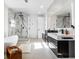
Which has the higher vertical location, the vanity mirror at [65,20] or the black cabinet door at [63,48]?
the vanity mirror at [65,20]

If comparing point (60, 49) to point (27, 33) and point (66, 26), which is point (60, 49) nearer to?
point (66, 26)

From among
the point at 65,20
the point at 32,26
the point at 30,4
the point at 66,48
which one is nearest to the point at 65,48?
the point at 66,48

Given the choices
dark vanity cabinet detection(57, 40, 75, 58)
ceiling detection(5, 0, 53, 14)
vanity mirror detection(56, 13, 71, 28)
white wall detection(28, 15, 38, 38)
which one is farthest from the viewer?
white wall detection(28, 15, 38, 38)

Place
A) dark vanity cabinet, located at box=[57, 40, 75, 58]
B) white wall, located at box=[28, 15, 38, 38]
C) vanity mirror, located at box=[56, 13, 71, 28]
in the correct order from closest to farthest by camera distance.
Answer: dark vanity cabinet, located at box=[57, 40, 75, 58] < vanity mirror, located at box=[56, 13, 71, 28] < white wall, located at box=[28, 15, 38, 38]

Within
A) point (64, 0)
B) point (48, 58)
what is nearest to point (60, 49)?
point (48, 58)

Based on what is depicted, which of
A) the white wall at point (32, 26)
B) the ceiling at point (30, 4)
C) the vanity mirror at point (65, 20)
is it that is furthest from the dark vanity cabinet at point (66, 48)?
the white wall at point (32, 26)

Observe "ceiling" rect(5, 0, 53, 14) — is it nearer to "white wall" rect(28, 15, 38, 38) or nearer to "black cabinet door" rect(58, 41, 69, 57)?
"black cabinet door" rect(58, 41, 69, 57)

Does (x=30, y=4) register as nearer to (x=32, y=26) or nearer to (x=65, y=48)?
(x=65, y=48)

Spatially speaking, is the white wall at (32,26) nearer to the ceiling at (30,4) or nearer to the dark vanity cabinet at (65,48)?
the ceiling at (30,4)

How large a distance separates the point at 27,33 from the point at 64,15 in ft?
25.0

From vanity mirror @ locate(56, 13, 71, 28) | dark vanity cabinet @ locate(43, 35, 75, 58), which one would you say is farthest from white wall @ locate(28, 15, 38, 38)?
dark vanity cabinet @ locate(43, 35, 75, 58)

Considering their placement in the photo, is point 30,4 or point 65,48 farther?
point 30,4

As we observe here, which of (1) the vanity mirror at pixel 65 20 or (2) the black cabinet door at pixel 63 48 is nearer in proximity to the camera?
(2) the black cabinet door at pixel 63 48
